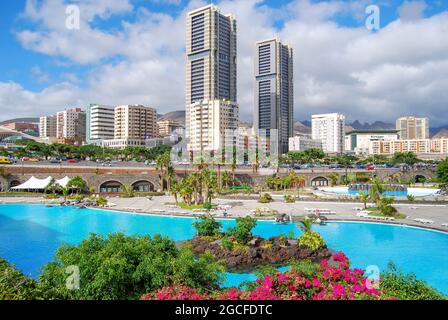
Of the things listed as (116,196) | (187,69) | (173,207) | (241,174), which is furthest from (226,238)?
(187,69)

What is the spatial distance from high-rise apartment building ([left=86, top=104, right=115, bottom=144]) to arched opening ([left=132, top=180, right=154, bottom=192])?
105404 mm

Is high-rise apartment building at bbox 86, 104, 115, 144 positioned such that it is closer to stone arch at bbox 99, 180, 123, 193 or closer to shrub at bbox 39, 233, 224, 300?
stone arch at bbox 99, 180, 123, 193

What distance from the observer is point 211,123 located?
117 meters

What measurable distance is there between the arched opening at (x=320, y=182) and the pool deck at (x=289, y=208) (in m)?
29.8

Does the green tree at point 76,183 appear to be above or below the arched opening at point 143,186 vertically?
above

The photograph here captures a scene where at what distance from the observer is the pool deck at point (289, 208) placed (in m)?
34.4

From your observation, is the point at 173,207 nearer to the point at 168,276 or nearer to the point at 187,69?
the point at 168,276

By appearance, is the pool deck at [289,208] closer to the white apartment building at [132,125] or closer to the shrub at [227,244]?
the shrub at [227,244]

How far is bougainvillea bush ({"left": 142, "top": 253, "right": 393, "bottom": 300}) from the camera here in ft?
27.3

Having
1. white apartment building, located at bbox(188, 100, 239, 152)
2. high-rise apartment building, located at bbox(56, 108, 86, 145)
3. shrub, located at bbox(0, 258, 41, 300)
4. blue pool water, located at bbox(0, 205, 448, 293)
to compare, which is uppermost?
high-rise apartment building, located at bbox(56, 108, 86, 145)

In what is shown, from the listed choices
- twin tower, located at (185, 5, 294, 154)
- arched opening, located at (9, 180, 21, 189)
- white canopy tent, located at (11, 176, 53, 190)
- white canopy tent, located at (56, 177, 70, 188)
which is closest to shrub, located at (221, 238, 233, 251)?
white canopy tent, located at (56, 177, 70, 188)

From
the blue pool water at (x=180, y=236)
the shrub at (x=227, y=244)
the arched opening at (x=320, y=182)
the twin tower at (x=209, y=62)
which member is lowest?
the blue pool water at (x=180, y=236)

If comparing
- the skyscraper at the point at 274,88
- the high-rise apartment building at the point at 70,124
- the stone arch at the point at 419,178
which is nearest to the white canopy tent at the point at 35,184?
the stone arch at the point at 419,178

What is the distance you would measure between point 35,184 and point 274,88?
426 ft
